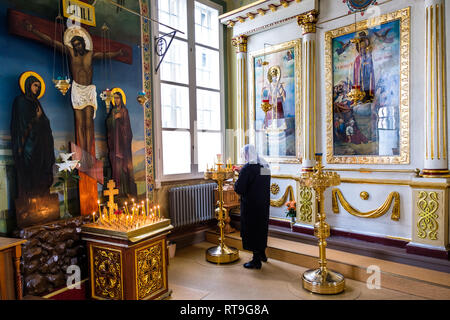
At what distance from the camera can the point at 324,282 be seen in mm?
3863

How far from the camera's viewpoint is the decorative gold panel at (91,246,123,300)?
11.3ft

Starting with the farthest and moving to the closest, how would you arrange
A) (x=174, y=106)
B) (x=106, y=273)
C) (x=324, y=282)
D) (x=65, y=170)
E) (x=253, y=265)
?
(x=174, y=106) → (x=253, y=265) → (x=65, y=170) → (x=324, y=282) → (x=106, y=273)

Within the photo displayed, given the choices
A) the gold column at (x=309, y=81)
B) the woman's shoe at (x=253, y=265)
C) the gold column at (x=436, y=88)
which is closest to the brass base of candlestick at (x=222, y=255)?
the woman's shoe at (x=253, y=265)

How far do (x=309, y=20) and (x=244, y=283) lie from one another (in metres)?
4.22

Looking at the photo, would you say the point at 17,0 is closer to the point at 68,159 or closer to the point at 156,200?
the point at 68,159

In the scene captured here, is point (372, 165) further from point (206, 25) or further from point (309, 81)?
point (206, 25)

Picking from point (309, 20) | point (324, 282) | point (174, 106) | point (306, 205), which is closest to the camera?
point (324, 282)

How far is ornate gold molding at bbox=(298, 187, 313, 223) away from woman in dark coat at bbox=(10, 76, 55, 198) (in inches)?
150

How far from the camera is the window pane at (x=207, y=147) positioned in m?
6.42

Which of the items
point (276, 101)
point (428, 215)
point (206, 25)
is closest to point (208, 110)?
point (276, 101)

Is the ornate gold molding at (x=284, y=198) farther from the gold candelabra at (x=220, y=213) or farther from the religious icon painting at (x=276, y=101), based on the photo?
the gold candelabra at (x=220, y=213)

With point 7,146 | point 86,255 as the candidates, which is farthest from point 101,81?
point 86,255

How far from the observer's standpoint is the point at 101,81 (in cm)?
449

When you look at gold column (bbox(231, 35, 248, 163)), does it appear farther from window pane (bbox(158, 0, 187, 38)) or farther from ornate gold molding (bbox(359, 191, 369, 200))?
ornate gold molding (bbox(359, 191, 369, 200))
